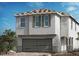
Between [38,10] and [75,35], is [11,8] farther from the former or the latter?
[75,35]

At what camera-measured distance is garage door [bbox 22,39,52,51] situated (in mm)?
7023

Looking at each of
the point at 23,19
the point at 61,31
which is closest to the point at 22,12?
the point at 23,19

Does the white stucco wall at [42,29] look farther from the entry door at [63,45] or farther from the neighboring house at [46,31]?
the entry door at [63,45]

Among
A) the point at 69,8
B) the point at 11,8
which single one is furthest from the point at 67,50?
the point at 11,8

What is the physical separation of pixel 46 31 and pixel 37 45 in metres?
0.32

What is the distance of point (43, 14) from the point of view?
7.03 m

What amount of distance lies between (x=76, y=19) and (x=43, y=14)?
0.64 meters

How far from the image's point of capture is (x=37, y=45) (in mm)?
7039

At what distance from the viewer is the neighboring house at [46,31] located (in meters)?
6.96

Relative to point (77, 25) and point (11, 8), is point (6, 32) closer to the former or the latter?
point (11, 8)

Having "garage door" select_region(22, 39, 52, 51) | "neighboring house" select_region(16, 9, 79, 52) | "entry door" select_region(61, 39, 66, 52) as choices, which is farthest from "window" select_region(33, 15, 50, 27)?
"entry door" select_region(61, 39, 66, 52)

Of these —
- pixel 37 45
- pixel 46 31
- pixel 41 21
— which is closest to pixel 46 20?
pixel 41 21

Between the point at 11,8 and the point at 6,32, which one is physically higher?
the point at 11,8

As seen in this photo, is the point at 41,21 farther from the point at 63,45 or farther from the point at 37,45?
the point at 63,45
